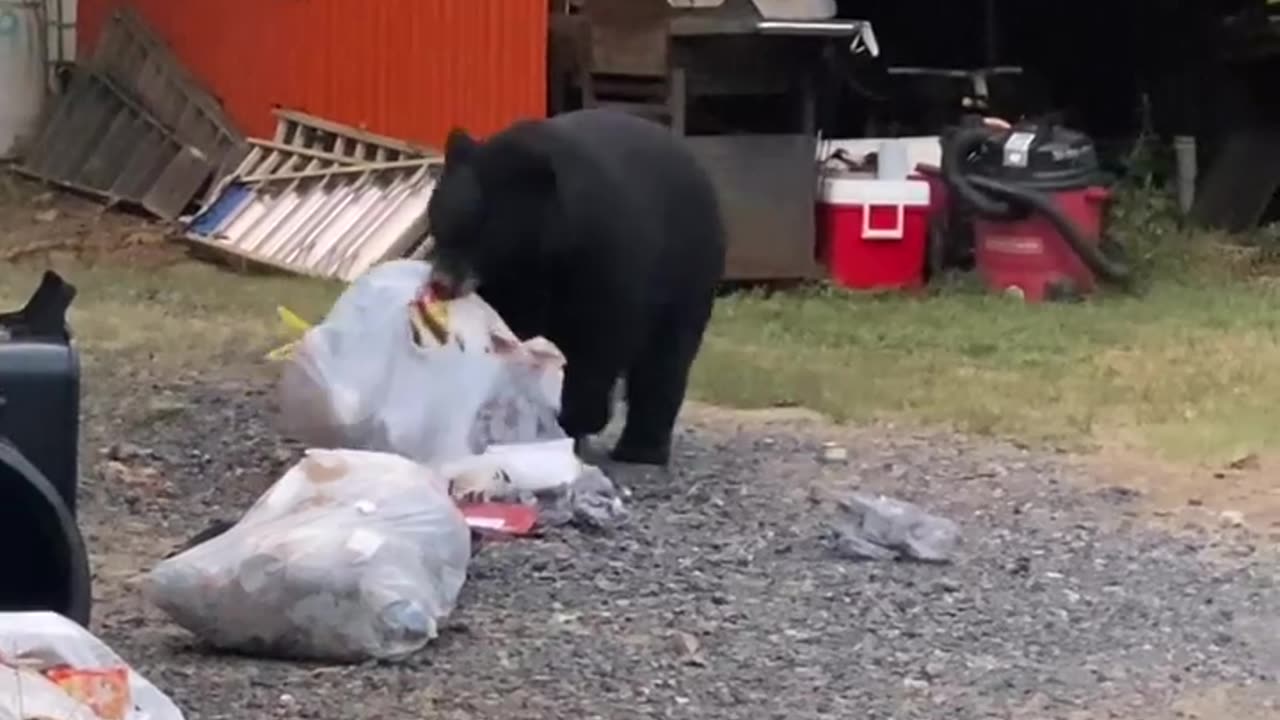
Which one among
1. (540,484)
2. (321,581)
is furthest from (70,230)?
(321,581)

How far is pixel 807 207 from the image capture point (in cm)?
970

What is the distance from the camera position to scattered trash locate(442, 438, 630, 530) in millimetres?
5008

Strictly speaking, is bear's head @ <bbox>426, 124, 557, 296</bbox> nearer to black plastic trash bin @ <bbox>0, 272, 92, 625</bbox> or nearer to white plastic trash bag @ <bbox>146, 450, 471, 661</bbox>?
white plastic trash bag @ <bbox>146, 450, 471, 661</bbox>

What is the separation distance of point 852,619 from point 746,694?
22.8 inches

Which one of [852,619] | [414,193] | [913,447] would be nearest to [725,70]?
[414,193]

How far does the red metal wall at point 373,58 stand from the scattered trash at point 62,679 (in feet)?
24.3

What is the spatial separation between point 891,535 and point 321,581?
5.09 ft

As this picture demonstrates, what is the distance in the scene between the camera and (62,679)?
8.43 feet

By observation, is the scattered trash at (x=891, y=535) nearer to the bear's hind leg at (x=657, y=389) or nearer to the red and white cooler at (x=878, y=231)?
the bear's hind leg at (x=657, y=389)

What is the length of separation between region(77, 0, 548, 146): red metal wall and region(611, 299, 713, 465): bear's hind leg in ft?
14.1

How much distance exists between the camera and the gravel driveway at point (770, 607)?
3.85m

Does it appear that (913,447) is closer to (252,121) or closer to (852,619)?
(852,619)

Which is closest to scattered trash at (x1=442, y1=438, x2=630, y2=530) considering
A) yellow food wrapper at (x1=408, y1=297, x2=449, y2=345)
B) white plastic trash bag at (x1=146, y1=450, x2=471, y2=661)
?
yellow food wrapper at (x1=408, y1=297, x2=449, y2=345)

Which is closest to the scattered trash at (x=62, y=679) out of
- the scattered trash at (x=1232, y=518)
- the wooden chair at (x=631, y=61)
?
the scattered trash at (x=1232, y=518)
